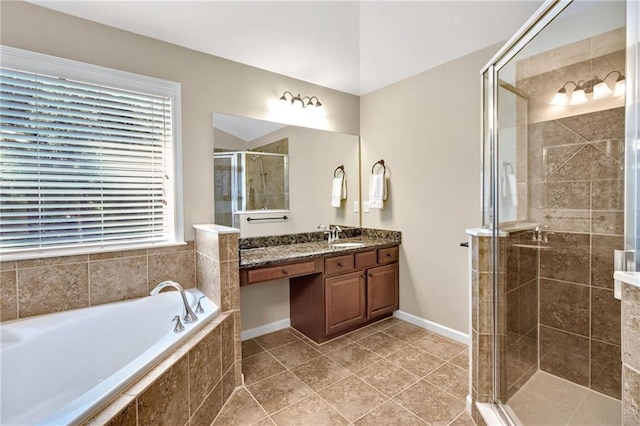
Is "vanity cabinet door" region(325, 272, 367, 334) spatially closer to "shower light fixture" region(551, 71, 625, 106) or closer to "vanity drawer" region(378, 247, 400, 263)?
"vanity drawer" region(378, 247, 400, 263)

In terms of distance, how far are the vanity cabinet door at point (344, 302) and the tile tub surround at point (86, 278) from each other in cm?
114

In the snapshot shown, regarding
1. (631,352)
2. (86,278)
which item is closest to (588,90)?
(631,352)

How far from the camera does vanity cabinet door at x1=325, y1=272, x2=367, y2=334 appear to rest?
8.50 feet

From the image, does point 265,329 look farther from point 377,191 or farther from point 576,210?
point 576,210

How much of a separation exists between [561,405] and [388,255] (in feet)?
5.37

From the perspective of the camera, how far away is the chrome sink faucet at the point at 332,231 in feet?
10.5

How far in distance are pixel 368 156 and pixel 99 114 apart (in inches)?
96.8

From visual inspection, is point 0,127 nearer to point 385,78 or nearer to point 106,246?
point 106,246

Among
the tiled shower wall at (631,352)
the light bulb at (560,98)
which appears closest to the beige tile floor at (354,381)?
the tiled shower wall at (631,352)

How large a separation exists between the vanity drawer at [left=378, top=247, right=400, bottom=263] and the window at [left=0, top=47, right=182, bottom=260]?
1849mm

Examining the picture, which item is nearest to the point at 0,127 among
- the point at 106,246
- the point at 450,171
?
the point at 106,246

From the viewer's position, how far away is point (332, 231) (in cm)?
323

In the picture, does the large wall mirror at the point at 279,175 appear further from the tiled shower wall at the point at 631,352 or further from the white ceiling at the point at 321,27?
the tiled shower wall at the point at 631,352

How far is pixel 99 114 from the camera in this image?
79.0 inches
